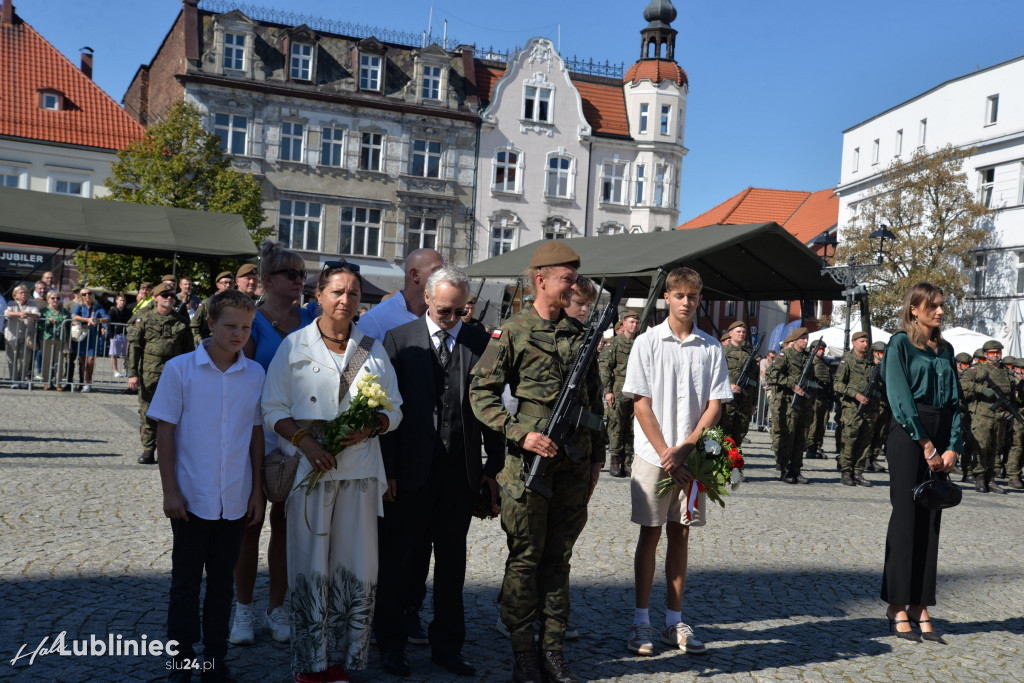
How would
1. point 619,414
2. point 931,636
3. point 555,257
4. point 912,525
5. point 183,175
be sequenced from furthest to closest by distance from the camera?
point 183,175 < point 619,414 < point 912,525 < point 931,636 < point 555,257

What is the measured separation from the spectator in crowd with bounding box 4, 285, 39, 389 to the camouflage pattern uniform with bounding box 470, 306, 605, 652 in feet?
50.4

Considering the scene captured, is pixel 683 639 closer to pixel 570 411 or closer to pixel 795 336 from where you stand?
pixel 570 411

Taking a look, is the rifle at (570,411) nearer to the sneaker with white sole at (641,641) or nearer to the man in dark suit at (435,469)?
the man in dark suit at (435,469)

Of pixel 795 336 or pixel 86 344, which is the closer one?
pixel 795 336

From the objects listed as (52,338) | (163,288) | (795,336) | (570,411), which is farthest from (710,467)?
(52,338)

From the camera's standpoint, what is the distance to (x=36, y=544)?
633 cm

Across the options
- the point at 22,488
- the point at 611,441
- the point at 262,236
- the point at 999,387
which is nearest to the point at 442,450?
the point at 22,488

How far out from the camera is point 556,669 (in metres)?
4.43

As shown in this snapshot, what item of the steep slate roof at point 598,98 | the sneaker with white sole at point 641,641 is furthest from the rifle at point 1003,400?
the steep slate roof at point 598,98

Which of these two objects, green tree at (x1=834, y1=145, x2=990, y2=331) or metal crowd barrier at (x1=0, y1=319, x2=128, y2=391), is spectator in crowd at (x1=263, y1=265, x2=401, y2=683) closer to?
metal crowd barrier at (x1=0, y1=319, x2=128, y2=391)

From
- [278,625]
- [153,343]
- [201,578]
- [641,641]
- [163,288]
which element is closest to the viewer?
[201,578]

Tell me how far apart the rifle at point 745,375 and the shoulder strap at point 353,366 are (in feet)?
28.4

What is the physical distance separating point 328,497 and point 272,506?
0.54 metres

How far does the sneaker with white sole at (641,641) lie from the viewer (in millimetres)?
4988
